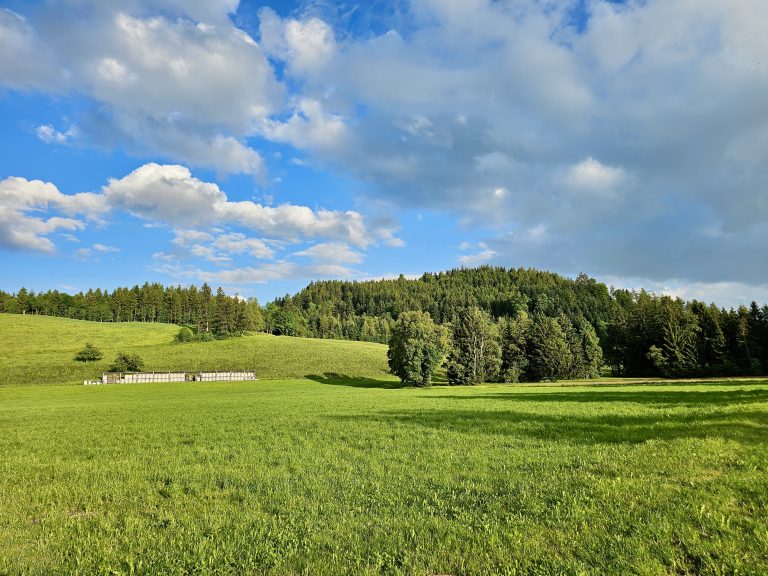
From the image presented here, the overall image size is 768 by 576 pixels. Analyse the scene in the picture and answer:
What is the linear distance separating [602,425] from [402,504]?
14542 mm

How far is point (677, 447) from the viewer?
1364 centimetres

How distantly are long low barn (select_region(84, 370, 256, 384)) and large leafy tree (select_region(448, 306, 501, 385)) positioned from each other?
156 feet

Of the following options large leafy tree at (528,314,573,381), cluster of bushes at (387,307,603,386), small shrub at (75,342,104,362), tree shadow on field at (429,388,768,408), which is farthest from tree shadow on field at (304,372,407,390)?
tree shadow on field at (429,388,768,408)

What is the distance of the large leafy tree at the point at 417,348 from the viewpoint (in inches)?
3396

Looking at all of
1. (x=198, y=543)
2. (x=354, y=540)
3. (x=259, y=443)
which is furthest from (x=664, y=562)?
(x=259, y=443)

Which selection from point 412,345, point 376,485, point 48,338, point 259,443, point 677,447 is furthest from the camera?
point 48,338

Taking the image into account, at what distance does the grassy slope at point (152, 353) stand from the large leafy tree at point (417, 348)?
2284cm

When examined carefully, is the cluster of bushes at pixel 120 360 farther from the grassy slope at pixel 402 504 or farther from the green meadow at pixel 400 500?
the grassy slope at pixel 402 504

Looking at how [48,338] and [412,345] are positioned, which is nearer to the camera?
[412,345]

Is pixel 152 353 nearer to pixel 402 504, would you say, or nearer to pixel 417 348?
pixel 417 348

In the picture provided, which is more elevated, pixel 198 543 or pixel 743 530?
pixel 743 530

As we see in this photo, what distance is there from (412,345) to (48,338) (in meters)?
106

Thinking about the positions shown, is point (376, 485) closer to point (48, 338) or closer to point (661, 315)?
point (661, 315)

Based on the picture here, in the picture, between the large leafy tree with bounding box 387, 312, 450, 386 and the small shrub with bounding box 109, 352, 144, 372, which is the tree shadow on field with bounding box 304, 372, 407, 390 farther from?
the small shrub with bounding box 109, 352, 144, 372
